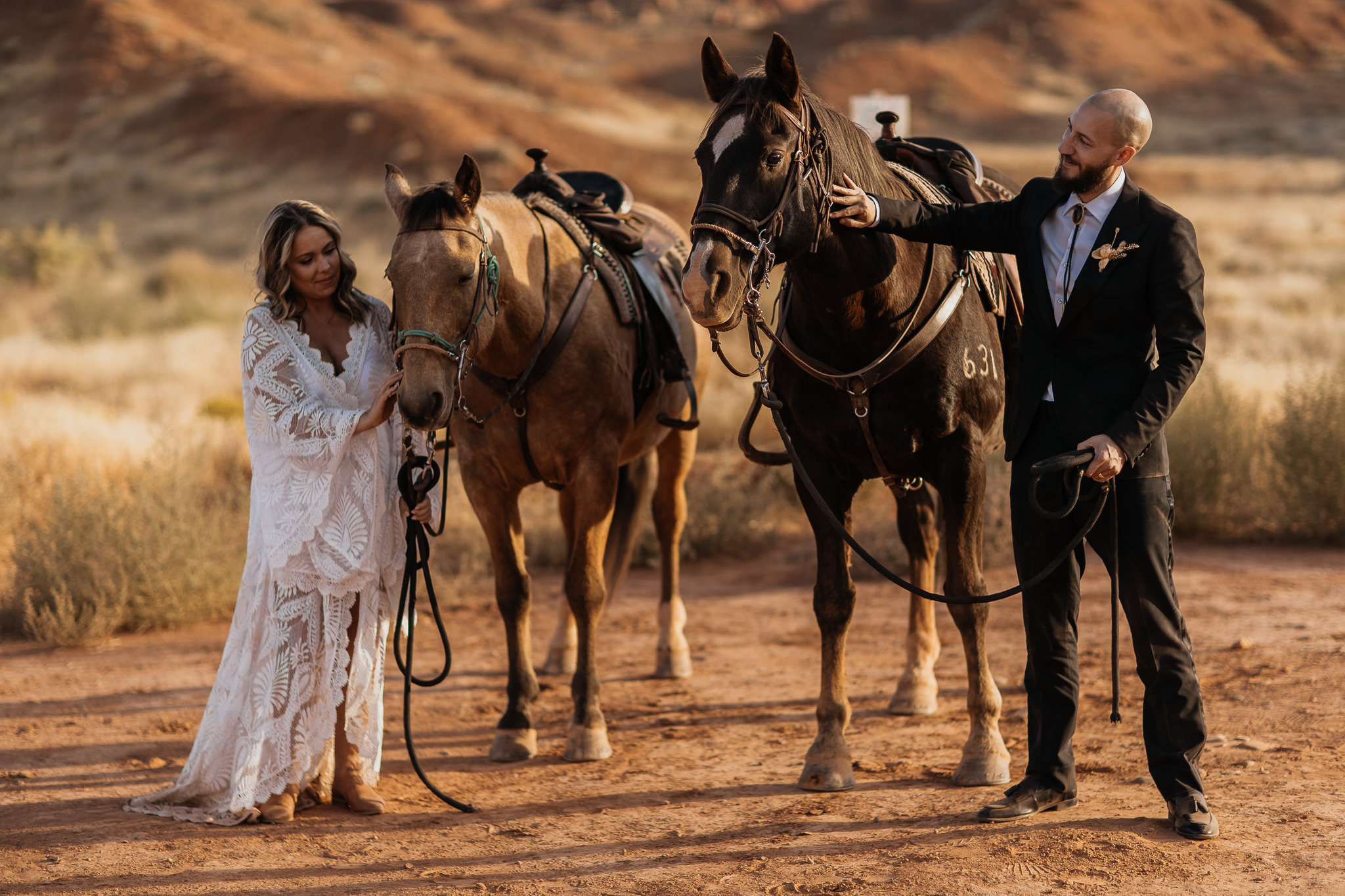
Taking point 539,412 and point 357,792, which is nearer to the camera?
point 357,792

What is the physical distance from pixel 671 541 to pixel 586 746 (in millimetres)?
1792

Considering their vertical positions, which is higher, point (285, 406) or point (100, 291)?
point (100, 291)

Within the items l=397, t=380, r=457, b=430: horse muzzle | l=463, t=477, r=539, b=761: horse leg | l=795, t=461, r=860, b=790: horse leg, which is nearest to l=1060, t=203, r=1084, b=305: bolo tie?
l=795, t=461, r=860, b=790: horse leg

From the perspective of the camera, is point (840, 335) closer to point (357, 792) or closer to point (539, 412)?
point (539, 412)

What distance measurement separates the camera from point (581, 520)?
495cm

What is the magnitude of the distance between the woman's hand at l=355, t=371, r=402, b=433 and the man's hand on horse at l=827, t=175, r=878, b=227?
151 cm

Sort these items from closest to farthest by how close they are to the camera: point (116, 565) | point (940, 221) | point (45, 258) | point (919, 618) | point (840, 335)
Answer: point (940, 221), point (840, 335), point (919, 618), point (116, 565), point (45, 258)

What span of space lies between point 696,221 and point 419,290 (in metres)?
0.99

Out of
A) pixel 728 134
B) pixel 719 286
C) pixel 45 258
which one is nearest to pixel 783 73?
pixel 728 134

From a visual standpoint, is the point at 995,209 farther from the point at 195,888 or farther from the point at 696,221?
the point at 195,888

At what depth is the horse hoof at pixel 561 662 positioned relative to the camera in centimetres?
631

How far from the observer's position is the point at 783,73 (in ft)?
11.6

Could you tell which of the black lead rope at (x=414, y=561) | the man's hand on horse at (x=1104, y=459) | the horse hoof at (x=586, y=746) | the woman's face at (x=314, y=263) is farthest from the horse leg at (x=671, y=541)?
the man's hand on horse at (x=1104, y=459)

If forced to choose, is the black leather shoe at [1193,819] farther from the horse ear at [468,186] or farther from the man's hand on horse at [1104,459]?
the horse ear at [468,186]
